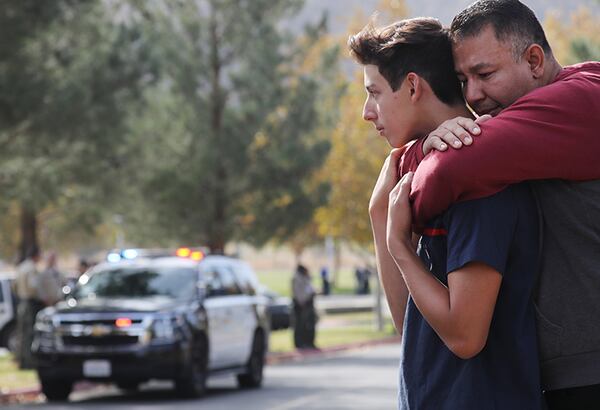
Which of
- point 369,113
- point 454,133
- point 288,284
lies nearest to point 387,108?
point 369,113

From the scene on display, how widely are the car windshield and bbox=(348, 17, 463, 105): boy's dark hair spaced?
13.8m

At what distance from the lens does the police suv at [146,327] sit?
1623cm

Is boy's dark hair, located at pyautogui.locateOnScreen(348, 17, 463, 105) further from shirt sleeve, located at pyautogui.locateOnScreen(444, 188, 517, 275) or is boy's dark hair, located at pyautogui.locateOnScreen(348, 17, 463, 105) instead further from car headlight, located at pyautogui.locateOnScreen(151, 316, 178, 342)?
car headlight, located at pyautogui.locateOnScreen(151, 316, 178, 342)

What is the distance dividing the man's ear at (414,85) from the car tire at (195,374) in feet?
43.3

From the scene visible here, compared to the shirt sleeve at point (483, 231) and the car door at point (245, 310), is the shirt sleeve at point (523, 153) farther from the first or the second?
the car door at point (245, 310)

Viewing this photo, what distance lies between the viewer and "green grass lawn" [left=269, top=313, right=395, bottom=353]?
32875 millimetres

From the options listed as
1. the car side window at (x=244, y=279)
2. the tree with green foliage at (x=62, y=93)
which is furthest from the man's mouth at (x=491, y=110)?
the tree with green foliage at (x=62, y=93)

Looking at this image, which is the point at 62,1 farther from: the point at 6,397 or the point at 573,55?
the point at 573,55

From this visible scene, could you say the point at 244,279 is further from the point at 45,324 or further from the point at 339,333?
the point at 339,333

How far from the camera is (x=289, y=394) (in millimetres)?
17672

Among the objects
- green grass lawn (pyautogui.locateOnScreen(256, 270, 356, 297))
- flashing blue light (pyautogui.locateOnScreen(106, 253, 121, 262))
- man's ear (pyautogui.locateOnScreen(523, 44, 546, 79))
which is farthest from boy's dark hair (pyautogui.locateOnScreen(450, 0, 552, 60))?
green grass lawn (pyautogui.locateOnScreen(256, 270, 356, 297))

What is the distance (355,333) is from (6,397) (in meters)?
21.5

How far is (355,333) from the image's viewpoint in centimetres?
3828

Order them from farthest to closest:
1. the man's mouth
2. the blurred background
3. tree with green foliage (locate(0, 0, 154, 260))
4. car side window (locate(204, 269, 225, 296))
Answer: the blurred background < tree with green foliage (locate(0, 0, 154, 260)) < car side window (locate(204, 269, 225, 296)) < the man's mouth
